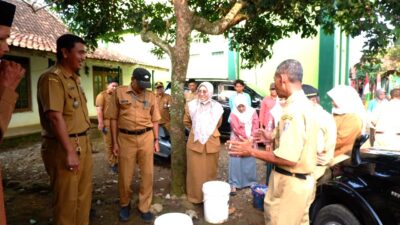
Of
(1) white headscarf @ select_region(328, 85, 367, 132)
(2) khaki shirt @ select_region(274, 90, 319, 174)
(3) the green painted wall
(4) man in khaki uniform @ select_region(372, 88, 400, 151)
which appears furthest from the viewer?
(3) the green painted wall

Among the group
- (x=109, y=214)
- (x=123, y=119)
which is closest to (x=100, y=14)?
(x=123, y=119)

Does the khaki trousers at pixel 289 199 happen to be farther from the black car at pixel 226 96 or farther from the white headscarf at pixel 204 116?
the black car at pixel 226 96

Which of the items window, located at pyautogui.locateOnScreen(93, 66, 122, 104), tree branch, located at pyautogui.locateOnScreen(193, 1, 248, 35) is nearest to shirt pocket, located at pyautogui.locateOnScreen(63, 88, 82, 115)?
tree branch, located at pyautogui.locateOnScreen(193, 1, 248, 35)

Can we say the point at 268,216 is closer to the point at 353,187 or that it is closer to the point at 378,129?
the point at 353,187

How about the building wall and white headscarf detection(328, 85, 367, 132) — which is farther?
the building wall

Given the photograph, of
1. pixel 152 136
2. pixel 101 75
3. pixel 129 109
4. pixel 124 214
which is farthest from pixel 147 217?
pixel 101 75

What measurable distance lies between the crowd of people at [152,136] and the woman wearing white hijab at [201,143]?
0.01 meters

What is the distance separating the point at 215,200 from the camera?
405 centimetres

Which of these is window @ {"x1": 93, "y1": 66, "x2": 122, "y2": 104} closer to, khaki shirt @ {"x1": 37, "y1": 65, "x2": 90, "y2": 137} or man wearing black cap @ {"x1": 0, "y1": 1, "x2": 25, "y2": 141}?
khaki shirt @ {"x1": 37, "y1": 65, "x2": 90, "y2": 137}

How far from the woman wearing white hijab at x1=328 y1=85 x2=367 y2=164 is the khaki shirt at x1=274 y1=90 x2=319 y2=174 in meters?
0.92

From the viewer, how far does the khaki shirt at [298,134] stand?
7.73 feet

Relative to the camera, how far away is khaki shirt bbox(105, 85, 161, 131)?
4.09 metres

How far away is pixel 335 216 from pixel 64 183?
2.40 meters

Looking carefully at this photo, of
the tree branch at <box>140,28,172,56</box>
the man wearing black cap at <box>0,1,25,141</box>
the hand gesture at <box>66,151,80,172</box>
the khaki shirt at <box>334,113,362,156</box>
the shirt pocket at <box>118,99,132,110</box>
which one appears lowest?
the hand gesture at <box>66,151,80,172</box>
